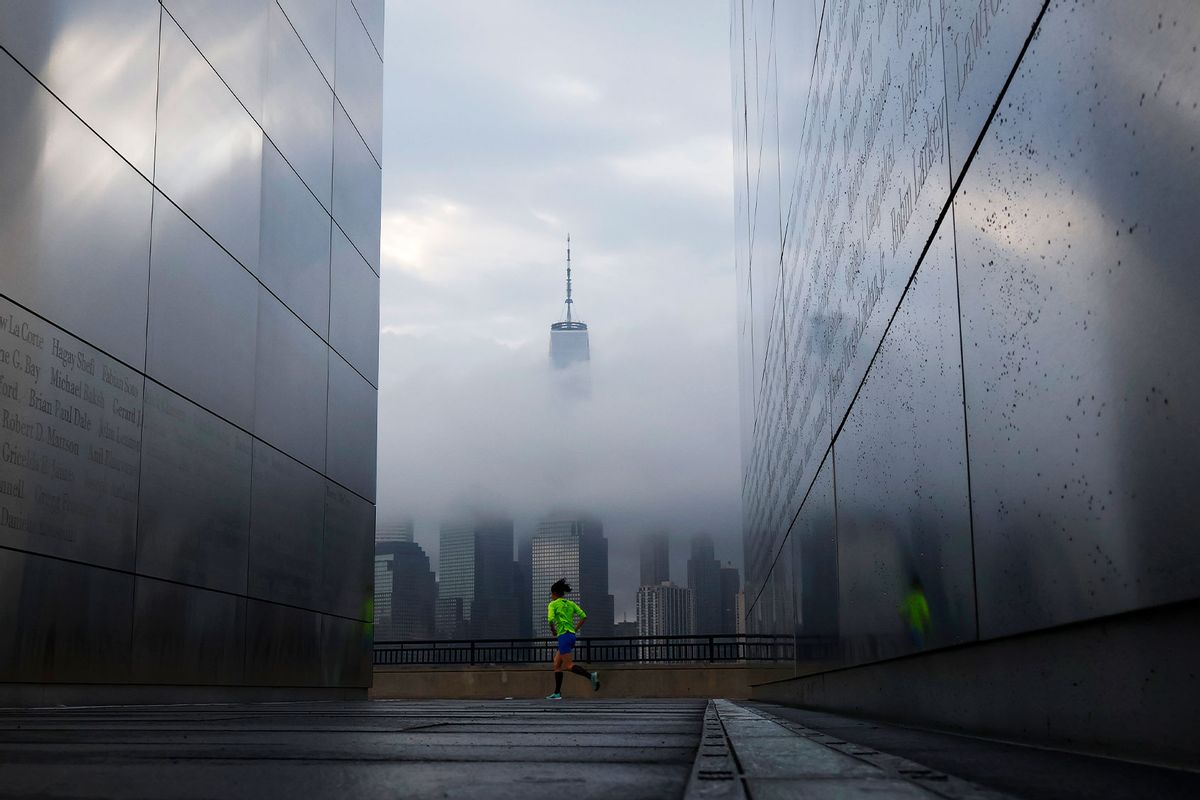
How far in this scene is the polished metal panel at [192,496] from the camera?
→ 9523 millimetres

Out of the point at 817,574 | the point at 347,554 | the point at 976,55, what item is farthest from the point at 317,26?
the point at 976,55

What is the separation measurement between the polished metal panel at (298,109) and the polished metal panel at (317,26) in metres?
0.16

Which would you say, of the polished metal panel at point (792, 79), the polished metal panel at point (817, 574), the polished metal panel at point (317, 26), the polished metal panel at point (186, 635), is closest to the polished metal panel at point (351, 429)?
the polished metal panel at point (186, 635)

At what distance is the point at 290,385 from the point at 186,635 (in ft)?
12.5

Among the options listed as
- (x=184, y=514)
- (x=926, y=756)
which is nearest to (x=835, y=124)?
(x=926, y=756)

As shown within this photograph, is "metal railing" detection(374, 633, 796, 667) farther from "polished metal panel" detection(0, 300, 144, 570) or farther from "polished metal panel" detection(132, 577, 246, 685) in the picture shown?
"polished metal panel" detection(0, 300, 144, 570)

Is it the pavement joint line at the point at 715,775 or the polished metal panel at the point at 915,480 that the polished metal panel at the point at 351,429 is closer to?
the polished metal panel at the point at 915,480

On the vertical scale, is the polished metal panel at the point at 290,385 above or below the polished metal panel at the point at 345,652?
above

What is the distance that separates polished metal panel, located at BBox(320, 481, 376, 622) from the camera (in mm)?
14578

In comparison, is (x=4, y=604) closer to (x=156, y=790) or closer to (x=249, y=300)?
(x=249, y=300)

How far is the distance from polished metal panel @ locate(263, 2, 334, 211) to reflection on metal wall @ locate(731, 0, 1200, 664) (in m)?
7.88

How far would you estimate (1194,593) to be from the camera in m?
1.90

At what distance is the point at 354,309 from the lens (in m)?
15.9

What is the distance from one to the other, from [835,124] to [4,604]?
583 cm
